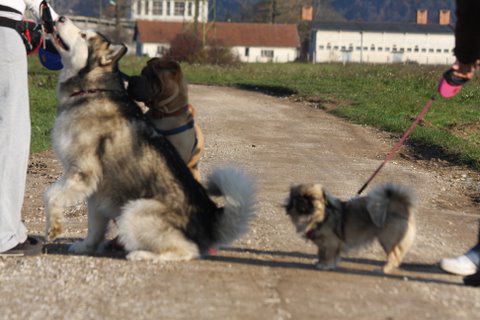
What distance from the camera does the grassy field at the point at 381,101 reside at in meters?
13.3

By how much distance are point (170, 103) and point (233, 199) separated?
1037 mm

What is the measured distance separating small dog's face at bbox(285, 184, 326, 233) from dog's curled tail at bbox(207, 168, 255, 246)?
32cm

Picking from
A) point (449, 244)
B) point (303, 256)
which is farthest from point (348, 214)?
point (449, 244)

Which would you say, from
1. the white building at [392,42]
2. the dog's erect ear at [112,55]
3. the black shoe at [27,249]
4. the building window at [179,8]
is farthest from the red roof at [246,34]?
the black shoe at [27,249]

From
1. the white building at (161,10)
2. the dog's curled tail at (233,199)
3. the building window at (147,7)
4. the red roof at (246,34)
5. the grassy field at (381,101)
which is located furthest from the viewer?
the building window at (147,7)

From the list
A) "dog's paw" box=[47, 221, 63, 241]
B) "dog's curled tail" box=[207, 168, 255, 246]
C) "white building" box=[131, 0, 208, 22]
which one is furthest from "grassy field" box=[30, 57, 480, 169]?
"white building" box=[131, 0, 208, 22]

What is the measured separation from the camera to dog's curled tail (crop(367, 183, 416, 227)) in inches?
207

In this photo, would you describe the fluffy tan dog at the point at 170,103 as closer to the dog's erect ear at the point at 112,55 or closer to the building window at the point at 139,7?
the dog's erect ear at the point at 112,55

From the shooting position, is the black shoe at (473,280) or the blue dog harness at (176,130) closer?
the black shoe at (473,280)

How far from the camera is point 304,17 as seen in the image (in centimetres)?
11456

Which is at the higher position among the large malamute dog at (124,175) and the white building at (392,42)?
the white building at (392,42)

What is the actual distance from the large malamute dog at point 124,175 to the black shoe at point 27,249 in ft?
0.48

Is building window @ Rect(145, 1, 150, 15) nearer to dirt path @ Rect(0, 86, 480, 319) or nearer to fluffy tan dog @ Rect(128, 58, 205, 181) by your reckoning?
dirt path @ Rect(0, 86, 480, 319)

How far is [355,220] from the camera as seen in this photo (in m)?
5.42
